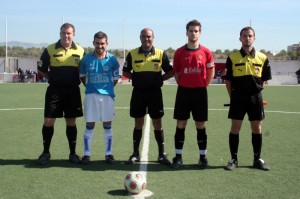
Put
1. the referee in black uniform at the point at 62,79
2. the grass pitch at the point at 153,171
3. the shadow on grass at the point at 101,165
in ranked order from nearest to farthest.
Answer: the grass pitch at the point at 153,171 < the shadow on grass at the point at 101,165 < the referee in black uniform at the point at 62,79

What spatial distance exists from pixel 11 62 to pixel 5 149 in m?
35.7

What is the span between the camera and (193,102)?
5.56 metres

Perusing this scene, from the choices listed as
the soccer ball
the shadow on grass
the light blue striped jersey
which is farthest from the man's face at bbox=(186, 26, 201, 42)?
the soccer ball

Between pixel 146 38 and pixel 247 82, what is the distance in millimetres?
1582

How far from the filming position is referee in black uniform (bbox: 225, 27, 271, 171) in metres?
5.46

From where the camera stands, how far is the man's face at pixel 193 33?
540 centimetres

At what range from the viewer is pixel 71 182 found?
482 centimetres

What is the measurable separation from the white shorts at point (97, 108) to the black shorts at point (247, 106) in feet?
5.94

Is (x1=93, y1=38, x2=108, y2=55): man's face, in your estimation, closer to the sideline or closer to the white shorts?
the white shorts

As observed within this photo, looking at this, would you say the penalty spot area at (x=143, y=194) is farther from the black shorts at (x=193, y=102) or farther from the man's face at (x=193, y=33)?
the man's face at (x=193, y=33)

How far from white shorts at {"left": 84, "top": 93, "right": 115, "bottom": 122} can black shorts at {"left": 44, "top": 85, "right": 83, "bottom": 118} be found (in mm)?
231

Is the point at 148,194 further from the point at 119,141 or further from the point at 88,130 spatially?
the point at 119,141

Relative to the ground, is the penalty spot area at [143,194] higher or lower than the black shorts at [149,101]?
lower

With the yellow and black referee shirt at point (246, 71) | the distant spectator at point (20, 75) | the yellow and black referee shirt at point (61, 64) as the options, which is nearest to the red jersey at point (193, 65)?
the yellow and black referee shirt at point (246, 71)
